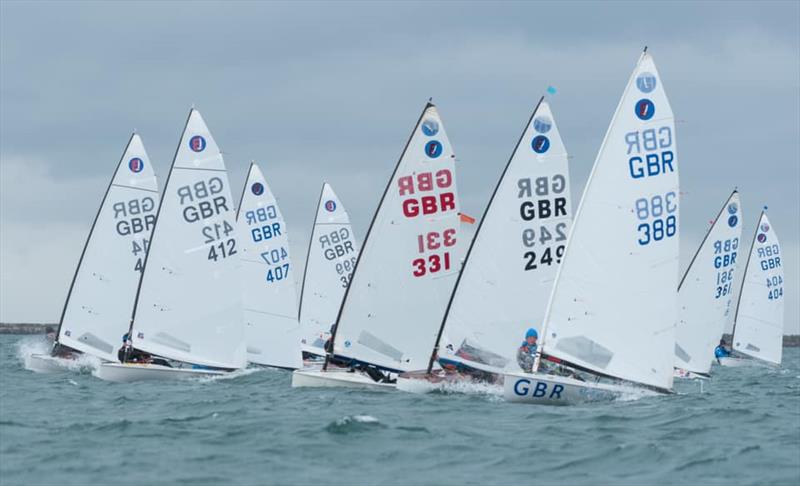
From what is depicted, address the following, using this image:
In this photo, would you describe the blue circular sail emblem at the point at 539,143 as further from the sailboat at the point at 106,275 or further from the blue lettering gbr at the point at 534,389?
the sailboat at the point at 106,275

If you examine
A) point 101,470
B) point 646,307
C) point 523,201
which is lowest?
point 101,470

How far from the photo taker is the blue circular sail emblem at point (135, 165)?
40.8 metres

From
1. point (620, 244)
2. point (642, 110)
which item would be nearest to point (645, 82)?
point (642, 110)

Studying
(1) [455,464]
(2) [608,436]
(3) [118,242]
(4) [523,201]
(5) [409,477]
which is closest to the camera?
(5) [409,477]

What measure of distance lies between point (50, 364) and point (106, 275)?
11.0 ft

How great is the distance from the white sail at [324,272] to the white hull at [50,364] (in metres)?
14.8

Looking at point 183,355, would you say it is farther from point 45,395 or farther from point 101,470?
point 101,470

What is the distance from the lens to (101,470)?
19125 mm

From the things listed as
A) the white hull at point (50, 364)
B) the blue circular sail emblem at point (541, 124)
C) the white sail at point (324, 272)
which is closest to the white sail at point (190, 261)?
the white hull at point (50, 364)

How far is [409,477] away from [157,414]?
31.3 feet

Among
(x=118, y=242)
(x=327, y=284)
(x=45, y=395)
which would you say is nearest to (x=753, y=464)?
(x=45, y=395)

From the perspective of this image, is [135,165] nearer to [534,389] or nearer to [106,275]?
[106,275]

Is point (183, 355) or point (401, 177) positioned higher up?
point (401, 177)

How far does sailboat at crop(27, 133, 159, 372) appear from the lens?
4100 cm
